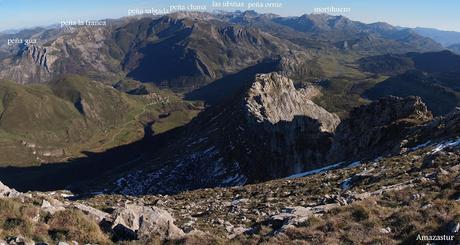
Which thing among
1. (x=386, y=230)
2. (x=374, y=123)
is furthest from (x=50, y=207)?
(x=374, y=123)

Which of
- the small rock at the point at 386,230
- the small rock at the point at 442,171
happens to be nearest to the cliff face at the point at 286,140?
the small rock at the point at 442,171

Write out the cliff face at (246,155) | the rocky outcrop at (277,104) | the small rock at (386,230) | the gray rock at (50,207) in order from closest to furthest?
the small rock at (386,230) → the gray rock at (50,207) → the cliff face at (246,155) → the rocky outcrop at (277,104)

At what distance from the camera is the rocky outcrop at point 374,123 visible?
90.4 m

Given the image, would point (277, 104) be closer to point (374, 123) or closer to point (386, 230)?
point (374, 123)

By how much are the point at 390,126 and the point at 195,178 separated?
182ft

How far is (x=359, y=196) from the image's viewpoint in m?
39.1

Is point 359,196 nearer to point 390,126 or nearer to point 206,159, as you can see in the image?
point 390,126

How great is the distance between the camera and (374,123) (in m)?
108

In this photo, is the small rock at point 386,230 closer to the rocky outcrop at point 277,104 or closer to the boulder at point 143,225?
the boulder at point 143,225

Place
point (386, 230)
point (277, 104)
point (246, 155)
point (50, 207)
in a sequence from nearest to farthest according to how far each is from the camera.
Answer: point (386, 230) → point (50, 207) → point (246, 155) → point (277, 104)

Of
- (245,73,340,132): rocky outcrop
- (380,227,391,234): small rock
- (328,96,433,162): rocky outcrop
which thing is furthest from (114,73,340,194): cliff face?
(380,227,391,234): small rock

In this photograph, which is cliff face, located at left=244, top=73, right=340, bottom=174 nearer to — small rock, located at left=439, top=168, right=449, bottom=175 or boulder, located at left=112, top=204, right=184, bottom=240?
small rock, located at left=439, top=168, right=449, bottom=175

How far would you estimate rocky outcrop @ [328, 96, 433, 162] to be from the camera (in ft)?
297

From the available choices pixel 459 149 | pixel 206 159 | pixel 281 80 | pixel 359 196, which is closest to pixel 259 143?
pixel 206 159
